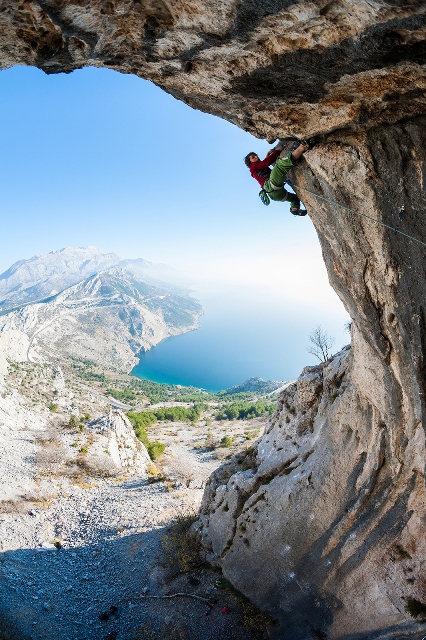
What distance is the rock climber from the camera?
6.34m

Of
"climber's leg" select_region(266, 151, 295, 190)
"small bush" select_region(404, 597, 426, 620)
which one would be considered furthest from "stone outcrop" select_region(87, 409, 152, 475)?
"climber's leg" select_region(266, 151, 295, 190)

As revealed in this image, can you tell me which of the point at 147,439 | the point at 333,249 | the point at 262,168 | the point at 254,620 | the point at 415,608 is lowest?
the point at 147,439

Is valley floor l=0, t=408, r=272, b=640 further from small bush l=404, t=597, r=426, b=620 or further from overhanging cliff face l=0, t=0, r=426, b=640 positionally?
small bush l=404, t=597, r=426, b=620

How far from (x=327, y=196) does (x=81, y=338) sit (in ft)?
472

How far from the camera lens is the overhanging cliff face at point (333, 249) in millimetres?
3912

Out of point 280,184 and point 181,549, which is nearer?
point 280,184

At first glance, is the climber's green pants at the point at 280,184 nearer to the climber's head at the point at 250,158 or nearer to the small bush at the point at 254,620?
the climber's head at the point at 250,158

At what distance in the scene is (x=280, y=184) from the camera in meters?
6.75

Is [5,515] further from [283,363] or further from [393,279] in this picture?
[283,363]

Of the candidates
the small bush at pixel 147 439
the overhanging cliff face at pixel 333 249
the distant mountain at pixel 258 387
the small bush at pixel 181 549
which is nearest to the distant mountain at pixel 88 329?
the distant mountain at pixel 258 387

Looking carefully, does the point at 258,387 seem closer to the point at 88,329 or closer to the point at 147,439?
the point at 147,439

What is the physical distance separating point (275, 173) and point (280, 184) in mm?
292

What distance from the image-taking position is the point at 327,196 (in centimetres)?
622

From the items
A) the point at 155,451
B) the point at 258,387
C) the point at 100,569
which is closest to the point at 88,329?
the point at 258,387
